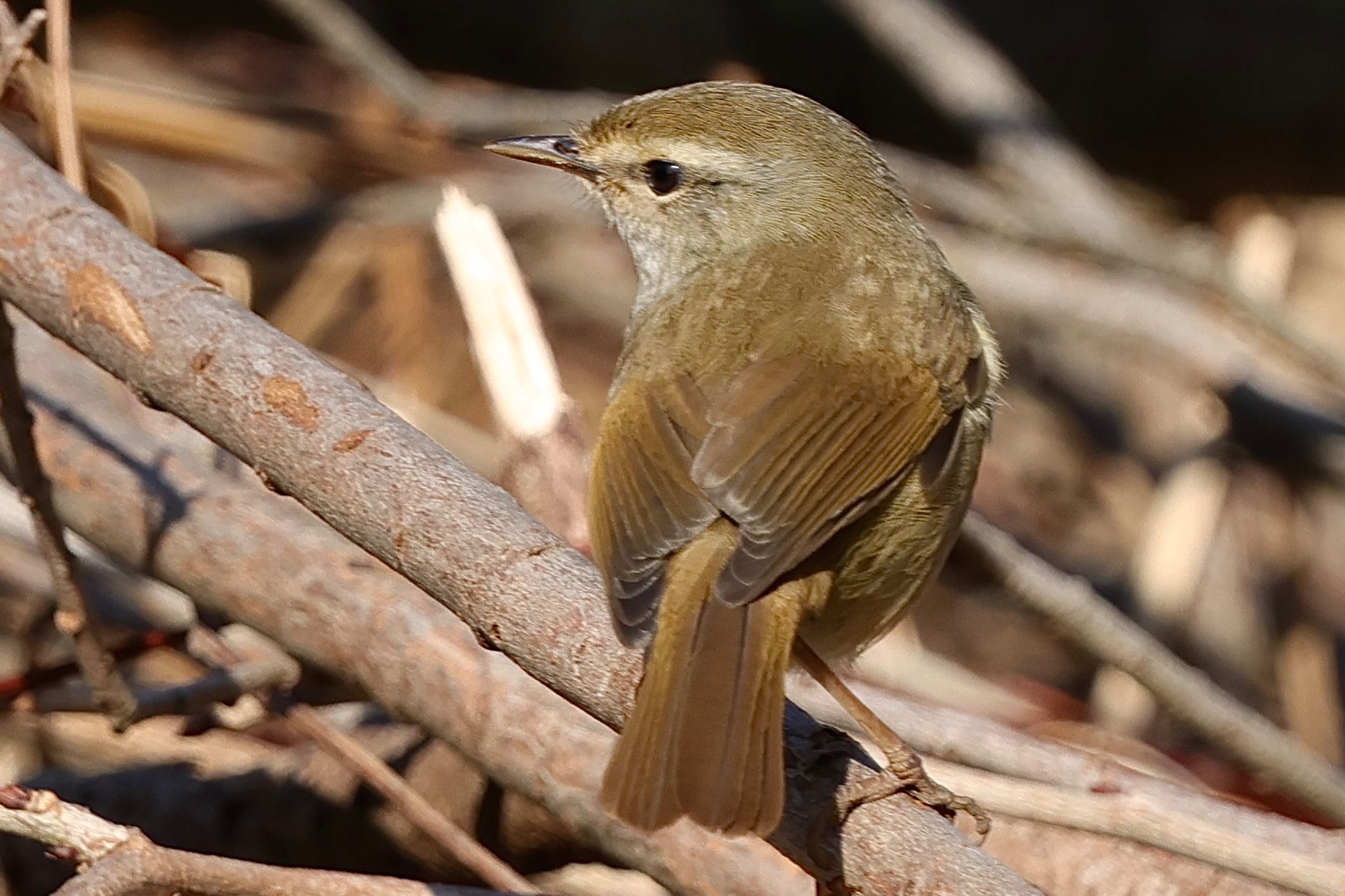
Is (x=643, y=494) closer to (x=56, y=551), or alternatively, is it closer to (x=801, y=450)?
(x=801, y=450)

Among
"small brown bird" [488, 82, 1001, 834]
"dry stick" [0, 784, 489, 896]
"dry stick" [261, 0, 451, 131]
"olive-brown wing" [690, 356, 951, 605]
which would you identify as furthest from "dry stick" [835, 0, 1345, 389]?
"dry stick" [0, 784, 489, 896]

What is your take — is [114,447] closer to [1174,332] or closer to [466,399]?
[466,399]

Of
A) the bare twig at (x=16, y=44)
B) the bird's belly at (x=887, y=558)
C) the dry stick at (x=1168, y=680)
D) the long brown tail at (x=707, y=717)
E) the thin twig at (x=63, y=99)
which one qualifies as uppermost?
the dry stick at (x=1168, y=680)

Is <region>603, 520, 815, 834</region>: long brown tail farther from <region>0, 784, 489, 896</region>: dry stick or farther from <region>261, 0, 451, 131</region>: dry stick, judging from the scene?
<region>261, 0, 451, 131</region>: dry stick

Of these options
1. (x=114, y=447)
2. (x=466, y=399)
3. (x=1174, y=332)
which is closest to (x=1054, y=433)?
(x=1174, y=332)

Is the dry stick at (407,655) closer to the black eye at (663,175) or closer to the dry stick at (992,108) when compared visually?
the black eye at (663,175)

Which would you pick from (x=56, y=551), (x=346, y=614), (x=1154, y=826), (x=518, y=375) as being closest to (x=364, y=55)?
(x=518, y=375)

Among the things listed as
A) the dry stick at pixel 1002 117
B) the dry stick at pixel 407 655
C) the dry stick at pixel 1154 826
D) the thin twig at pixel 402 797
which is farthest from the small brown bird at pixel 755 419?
the dry stick at pixel 1002 117
